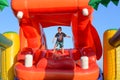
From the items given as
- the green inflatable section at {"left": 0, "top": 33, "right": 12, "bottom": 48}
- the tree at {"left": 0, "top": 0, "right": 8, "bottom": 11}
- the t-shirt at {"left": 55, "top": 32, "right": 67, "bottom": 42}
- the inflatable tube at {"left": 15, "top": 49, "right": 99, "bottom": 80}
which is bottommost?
the inflatable tube at {"left": 15, "top": 49, "right": 99, "bottom": 80}

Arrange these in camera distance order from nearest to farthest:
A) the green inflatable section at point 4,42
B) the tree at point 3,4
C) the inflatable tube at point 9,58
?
the tree at point 3,4 → the green inflatable section at point 4,42 → the inflatable tube at point 9,58

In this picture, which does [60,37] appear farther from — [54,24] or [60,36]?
[54,24]

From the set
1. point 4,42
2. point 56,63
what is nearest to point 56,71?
point 56,63

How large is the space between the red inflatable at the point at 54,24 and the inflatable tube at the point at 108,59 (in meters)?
0.26

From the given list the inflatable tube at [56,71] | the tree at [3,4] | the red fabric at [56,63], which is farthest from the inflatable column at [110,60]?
the tree at [3,4]

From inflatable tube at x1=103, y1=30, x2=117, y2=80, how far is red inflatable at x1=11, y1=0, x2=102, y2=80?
262 millimetres

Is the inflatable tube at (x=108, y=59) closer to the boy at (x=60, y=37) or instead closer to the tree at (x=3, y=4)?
the boy at (x=60, y=37)

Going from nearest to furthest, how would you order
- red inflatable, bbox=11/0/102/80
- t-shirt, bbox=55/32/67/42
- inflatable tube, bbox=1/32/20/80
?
red inflatable, bbox=11/0/102/80 < inflatable tube, bbox=1/32/20/80 < t-shirt, bbox=55/32/67/42

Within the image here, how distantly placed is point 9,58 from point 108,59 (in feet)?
7.21

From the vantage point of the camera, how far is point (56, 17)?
7.72 metres

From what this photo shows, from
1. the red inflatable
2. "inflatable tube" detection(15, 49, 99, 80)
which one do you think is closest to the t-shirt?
the red inflatable

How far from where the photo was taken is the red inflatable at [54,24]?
6684mm

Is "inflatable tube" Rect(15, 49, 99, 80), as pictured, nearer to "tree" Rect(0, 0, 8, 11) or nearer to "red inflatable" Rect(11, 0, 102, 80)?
"red inflatable" Rect(11, 0, 102, 80)

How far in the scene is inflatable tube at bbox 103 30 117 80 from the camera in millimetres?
7203
